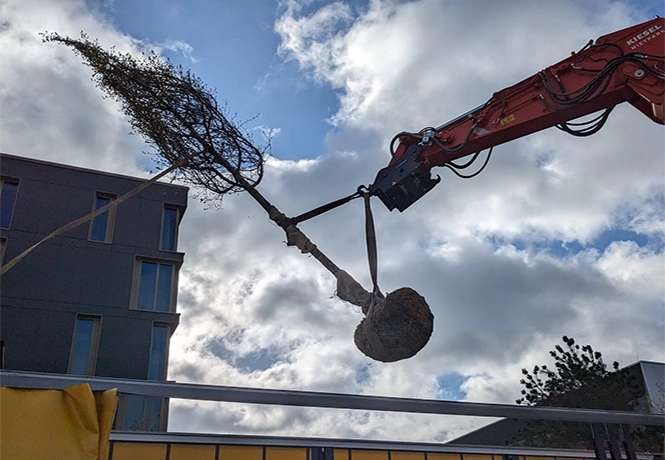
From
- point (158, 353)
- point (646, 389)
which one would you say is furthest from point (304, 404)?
point (646, 389)

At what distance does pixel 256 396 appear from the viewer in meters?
3.04

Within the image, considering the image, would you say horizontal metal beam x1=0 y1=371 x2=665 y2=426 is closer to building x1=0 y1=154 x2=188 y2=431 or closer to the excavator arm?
the excavator arm

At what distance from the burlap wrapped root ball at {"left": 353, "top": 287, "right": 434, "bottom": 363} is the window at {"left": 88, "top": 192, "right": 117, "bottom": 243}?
13.0 meters

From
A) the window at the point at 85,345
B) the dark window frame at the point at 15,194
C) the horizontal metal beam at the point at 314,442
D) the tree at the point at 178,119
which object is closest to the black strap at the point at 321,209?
the tree at the point at 178,119

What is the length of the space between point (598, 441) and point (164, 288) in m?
14.1

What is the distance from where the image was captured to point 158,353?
51.8 ft

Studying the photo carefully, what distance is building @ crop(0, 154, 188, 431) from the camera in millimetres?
14398

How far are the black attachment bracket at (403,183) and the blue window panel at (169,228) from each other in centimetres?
1212

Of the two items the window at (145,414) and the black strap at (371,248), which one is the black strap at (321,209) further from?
the window at (145,414)

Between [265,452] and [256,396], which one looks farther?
[265,452]

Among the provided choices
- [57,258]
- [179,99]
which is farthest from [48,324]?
[179,99]

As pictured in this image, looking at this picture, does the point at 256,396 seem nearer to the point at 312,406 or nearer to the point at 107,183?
the point at 312,406

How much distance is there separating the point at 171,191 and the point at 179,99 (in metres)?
11.8

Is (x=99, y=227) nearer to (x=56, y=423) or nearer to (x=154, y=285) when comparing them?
(x=154, y=285)
